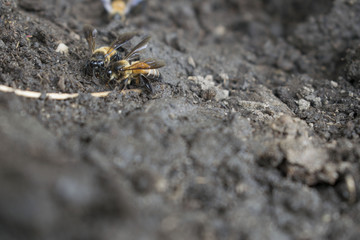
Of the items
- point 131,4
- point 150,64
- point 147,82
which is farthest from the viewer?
point 131,4

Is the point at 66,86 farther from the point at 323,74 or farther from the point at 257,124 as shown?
the point at 323,74

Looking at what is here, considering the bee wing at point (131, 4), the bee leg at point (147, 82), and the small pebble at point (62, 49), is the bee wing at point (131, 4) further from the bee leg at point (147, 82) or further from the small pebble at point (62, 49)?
the bee leg at point (147, 82)

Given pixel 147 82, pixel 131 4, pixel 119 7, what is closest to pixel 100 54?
pixel 147 82

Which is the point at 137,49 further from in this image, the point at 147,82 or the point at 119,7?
the point at 119,7

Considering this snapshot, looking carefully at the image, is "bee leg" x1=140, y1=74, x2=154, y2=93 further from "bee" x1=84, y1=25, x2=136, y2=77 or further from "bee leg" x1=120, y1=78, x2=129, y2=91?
"bee" x1=84, y1=25, x2=136, y2=77

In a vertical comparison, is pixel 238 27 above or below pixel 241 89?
above

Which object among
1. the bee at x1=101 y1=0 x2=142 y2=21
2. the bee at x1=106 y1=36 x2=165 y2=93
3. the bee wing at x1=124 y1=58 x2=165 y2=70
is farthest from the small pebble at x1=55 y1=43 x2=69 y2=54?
the bee at x1=101 y1=0 x2=142 y2=21

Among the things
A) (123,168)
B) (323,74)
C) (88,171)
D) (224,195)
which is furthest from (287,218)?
(323,74)

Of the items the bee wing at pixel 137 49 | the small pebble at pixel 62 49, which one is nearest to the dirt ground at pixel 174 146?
the small pebble at pixel 62 49
